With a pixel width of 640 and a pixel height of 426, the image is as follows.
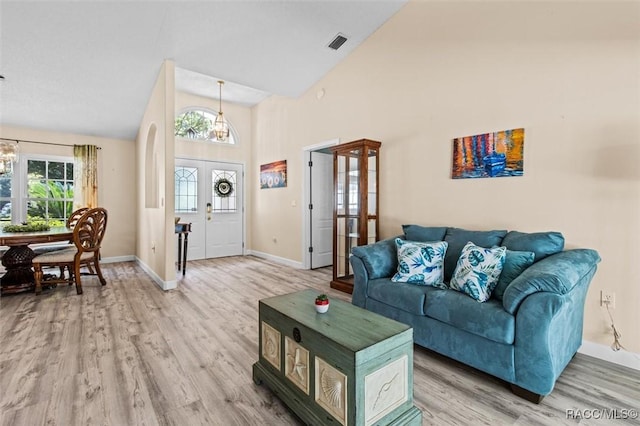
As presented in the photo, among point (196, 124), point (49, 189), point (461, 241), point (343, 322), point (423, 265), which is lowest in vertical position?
point (343, 322)

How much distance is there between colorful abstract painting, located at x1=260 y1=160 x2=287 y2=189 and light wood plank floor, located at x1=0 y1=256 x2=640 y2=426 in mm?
2902

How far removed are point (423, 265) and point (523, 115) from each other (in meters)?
1.56

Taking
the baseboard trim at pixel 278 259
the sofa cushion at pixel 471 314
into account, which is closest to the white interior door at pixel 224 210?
the baseboard trim at pixel 278 259

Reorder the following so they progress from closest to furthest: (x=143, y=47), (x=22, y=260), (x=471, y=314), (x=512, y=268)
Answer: (x=471, y=314)
(x=512, y=268)
(x=143, y=47)
(x=22, y=260)

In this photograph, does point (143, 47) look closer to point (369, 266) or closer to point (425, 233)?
point (369, 266)

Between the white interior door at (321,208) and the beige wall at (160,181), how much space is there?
221 centimetres

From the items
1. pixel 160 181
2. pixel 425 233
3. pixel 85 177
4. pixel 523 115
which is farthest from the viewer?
pixel 85 177

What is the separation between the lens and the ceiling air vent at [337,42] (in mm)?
3917

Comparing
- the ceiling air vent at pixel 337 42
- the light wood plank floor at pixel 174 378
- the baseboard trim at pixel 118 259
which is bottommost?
the light wood plank floor at pixel 174 378

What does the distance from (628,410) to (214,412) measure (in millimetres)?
2241

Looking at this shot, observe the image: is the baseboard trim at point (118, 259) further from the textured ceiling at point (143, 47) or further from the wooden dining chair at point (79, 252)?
the textured ceiling at point (143, 47)

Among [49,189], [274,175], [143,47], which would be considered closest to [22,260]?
[49,189]

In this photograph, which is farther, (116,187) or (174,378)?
(116,187)

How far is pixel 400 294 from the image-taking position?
231cm
